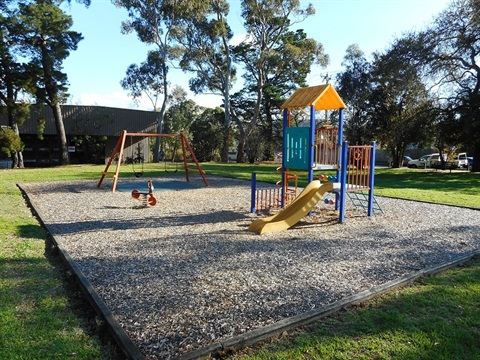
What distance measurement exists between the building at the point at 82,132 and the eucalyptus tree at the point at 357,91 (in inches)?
706

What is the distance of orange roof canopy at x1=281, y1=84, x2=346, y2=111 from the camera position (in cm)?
786

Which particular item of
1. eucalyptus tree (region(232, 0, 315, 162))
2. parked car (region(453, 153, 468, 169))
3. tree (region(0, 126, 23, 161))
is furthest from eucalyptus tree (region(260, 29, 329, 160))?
tree (region(0, 126, 23, 161))

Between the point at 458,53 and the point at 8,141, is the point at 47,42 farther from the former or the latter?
the point at 458,53

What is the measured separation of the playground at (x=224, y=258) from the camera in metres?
3.21

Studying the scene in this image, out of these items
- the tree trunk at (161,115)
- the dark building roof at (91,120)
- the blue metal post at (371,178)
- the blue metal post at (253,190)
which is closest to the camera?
the blue metal post at (371,178)

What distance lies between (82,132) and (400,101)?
2623 cm

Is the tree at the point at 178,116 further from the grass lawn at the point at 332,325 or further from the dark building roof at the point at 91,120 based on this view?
the grass lawn at the point at 332,325

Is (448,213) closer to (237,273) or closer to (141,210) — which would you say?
(237,273)

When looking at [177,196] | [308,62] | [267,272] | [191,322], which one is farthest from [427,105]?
[191,322]

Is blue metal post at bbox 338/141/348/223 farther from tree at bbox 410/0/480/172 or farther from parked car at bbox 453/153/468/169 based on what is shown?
parked car at bbox 453/153/468/169

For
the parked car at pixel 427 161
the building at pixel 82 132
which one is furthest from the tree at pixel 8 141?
the parked car at pixel 427 161

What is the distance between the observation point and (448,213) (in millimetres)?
8812

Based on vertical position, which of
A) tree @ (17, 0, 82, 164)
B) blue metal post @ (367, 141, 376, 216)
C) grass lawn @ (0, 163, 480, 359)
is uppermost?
tree @ (17, 0, 82, 164)

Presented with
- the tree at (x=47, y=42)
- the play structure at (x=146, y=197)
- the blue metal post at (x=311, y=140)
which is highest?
the tree at (x=47, y=42)
